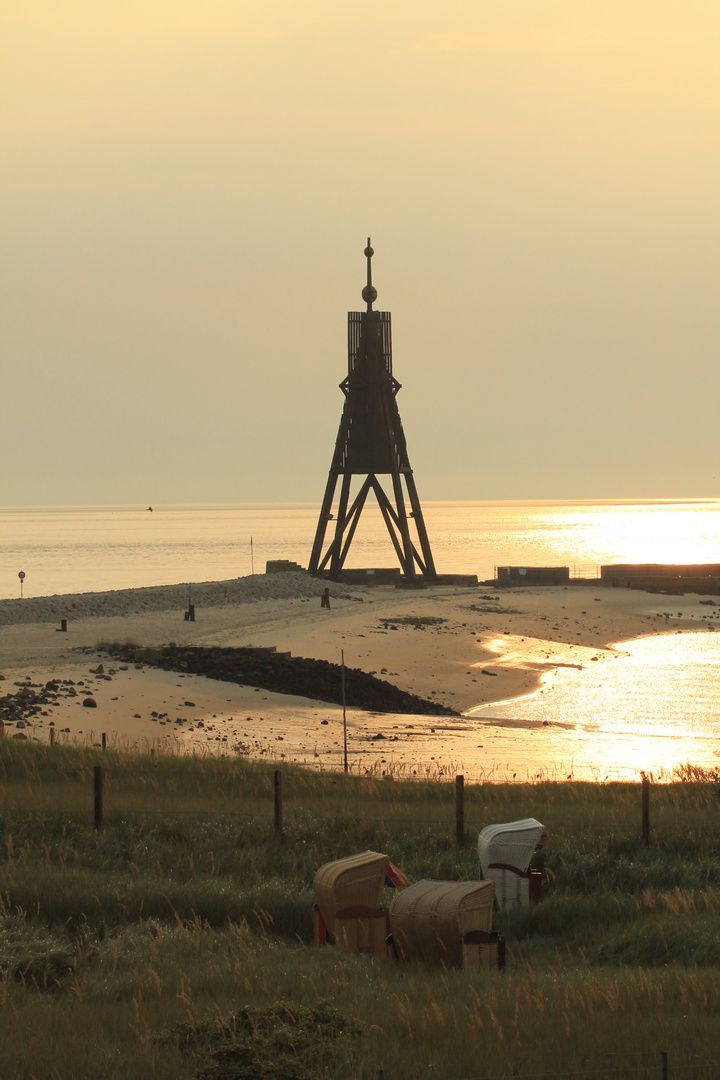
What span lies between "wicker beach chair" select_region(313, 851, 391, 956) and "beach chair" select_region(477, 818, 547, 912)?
1.48 m

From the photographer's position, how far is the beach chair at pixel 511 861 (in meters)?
10.8

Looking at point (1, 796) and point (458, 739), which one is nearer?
point (1, 796)

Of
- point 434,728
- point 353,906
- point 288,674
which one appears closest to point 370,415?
point 288,674

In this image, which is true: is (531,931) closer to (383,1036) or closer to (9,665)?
(383,1036)

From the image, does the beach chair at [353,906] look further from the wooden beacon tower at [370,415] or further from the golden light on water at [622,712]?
the wooden beacon tower at [370,415]

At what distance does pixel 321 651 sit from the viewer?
1457 inches

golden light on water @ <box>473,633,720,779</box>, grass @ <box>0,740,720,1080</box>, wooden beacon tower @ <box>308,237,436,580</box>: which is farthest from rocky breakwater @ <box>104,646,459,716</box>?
wooden beacon tower @ <box>308,237,436,580</box>

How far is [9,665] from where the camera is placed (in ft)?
103

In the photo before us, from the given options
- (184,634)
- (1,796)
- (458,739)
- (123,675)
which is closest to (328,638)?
(184,634)

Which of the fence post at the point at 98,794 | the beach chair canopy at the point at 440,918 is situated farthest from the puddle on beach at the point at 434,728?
the beach chair canopy at the point at 440,918

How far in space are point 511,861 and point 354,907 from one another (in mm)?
1972

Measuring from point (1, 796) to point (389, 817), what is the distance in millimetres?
4985

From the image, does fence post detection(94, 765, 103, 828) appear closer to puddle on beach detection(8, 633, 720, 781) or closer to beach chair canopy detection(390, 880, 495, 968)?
beach chair canopy detection(390, 880, 495, 968)

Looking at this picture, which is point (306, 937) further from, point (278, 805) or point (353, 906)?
point (278, 805)
